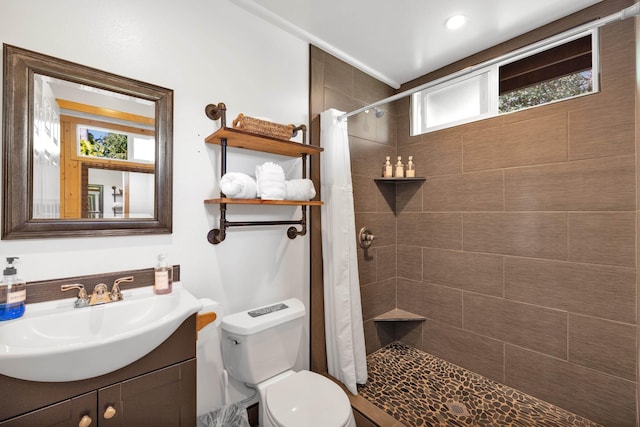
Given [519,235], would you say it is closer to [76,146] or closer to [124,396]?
[124,396]

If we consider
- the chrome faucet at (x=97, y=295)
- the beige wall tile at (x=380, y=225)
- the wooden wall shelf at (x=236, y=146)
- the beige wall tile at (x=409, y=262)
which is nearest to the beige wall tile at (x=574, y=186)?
the beige wall tile at (x=409, y=262)

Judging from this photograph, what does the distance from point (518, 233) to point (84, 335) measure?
231cm

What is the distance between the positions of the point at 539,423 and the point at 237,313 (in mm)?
1776

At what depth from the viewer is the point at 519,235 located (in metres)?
1.86

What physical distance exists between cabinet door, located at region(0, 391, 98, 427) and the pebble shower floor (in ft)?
4.78

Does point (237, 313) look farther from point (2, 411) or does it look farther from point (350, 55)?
point (350, 55)

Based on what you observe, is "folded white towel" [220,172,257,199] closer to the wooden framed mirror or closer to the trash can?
the wooden framed mirror

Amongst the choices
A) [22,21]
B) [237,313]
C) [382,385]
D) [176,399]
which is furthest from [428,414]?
[22,21]

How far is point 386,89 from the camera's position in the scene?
252 cm

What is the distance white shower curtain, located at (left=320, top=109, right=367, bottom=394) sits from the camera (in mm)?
1817

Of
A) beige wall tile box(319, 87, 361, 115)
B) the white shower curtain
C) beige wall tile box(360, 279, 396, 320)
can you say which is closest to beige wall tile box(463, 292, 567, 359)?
beige wall tile box(360, 279, 396, 320)

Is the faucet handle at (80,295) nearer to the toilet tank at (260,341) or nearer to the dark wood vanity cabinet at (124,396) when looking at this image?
the dark wood vanity cabinet at (124,396)

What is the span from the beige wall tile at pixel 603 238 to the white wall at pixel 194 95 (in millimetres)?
1590

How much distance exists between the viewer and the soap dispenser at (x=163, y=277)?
1.26 meters
